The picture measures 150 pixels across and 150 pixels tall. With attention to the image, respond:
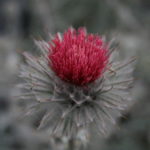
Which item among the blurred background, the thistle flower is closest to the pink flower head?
the thistle flower

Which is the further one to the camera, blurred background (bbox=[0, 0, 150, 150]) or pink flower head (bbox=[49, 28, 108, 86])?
blurred background (bbox=[0, 0, 150, 150])

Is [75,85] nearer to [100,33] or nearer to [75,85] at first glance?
[75,85]

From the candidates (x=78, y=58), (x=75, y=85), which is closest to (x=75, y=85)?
(x=75, y=85)

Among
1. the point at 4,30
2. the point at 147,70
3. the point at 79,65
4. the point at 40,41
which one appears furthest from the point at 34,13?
the point at 79,65

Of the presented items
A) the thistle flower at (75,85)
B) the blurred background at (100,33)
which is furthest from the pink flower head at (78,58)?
the blurred background at (100,33)

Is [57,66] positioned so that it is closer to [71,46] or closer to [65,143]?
[71,46]

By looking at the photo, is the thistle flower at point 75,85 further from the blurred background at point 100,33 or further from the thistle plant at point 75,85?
the blurred background at point 100,33

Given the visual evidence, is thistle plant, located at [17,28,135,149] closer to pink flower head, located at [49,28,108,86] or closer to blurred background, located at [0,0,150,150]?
pink flower head, located at [49,28,108,86]
